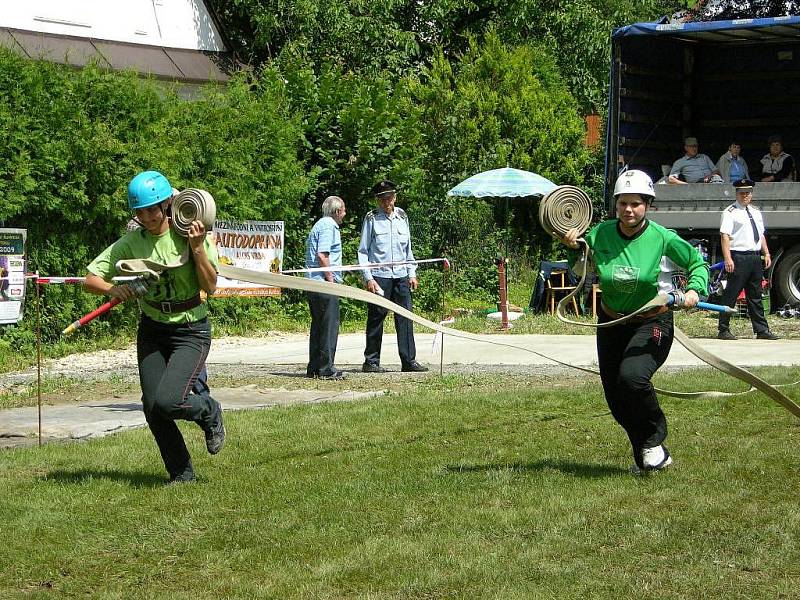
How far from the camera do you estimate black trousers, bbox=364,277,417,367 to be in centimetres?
1242

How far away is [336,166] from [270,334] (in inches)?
119

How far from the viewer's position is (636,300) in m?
6.95

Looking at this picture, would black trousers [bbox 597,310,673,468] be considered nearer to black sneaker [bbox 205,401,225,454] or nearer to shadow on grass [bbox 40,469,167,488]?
black sneaker [bbox 205,401,225,454]

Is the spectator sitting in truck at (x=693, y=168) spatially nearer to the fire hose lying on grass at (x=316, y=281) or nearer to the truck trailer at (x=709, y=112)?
the truck trailer at (x=709, y=112)

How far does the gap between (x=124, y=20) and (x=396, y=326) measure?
13.0 meters

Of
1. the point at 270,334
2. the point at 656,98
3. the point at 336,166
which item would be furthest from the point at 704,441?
the point at 656,98

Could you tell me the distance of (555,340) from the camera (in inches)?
598

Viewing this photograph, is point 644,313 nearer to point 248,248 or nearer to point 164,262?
point 164,262

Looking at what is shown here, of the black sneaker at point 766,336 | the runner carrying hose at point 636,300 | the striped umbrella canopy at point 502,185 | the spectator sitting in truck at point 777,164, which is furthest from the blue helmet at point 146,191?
the spectator sitting in truck at point 777,164

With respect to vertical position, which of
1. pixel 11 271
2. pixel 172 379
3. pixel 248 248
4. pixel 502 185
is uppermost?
pixel 502 185

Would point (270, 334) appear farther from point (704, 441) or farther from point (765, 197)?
point (704, 441)

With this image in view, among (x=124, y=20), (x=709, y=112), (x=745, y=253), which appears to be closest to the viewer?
(x=745, y=253)

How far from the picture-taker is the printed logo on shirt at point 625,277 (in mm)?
6922

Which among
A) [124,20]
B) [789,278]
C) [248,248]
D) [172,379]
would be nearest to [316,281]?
[172,379]
